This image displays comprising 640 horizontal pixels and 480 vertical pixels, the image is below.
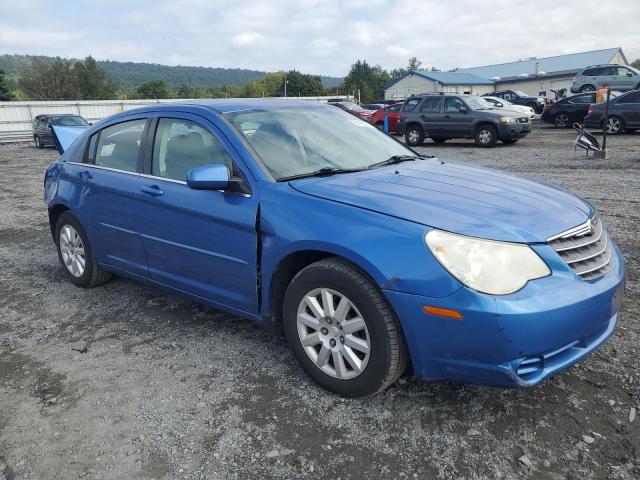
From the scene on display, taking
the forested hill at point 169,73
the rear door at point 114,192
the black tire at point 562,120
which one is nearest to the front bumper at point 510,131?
the black tire at point 562,120

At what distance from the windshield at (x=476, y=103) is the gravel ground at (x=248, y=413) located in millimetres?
13678

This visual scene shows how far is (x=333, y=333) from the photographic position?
2881 millimetres

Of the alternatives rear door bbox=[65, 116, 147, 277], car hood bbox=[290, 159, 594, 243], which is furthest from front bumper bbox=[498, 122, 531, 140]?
rear door bbox=[65, 116, 147, 277]

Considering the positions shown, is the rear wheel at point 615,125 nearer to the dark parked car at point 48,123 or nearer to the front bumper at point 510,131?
the front bumper at point 510,131

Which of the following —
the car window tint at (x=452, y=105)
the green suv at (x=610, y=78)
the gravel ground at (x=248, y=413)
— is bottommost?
the gravel ground at (x=248, y=413)

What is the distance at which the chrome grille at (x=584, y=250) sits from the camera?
263 cm

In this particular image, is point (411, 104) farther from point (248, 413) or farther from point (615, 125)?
point (248, 413)

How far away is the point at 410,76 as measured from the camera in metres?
68.2

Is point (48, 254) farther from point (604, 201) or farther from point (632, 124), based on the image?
point (632, 124)

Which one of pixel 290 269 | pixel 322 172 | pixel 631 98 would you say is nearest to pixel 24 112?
pixel 631 98

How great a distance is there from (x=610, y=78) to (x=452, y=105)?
16140mm

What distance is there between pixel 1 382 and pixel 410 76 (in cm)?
6966

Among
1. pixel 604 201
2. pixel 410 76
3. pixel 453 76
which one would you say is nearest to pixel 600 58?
pixel 453 76

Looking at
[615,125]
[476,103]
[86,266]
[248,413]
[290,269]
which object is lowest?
[248,413]
